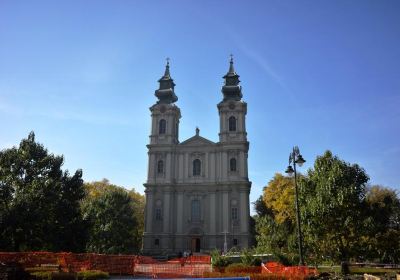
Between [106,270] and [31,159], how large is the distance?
579 inches

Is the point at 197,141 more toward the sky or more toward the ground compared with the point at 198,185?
more toward the sky

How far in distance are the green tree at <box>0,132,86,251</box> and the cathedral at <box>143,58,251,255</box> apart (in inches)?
674

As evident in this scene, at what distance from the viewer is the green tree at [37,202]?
2831 cm

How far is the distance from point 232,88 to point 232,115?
4.33 meters

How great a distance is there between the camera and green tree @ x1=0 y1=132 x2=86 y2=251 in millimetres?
28312

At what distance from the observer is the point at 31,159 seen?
3228cm

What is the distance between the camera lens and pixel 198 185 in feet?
168

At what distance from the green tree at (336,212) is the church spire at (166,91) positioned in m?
33.8

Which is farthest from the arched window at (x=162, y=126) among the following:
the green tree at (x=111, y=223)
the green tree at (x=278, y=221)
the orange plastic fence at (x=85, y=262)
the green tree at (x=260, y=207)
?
the orange plastic fence at (x=85, y=262)

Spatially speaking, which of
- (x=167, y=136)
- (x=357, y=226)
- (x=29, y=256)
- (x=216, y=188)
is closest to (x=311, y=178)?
(x=357, y=226)

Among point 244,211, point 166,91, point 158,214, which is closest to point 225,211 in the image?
point 244,211

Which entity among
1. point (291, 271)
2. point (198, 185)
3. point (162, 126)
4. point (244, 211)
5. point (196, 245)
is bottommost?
point (291, 271)

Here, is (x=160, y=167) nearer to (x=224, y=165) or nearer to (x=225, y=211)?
(x=224, y=165)

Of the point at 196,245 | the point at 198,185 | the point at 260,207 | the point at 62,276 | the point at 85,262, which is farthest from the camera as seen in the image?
the point at 260,207
